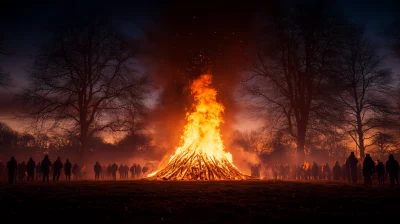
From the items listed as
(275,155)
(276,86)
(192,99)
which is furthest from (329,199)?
(275,155)

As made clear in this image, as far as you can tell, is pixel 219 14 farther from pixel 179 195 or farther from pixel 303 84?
pixel 179 195

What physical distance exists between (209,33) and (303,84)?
9.90 meters

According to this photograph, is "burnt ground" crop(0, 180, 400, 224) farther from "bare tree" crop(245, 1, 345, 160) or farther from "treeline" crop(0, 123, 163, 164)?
"treeline" crop(0, 123, 163, 164)

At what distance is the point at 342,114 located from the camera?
2680cm

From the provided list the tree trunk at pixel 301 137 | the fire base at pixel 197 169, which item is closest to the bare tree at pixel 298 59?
the tree trunk at pixel 301 137

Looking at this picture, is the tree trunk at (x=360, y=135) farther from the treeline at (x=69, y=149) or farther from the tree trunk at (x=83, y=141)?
the tree trunk at (x=83, y=141)

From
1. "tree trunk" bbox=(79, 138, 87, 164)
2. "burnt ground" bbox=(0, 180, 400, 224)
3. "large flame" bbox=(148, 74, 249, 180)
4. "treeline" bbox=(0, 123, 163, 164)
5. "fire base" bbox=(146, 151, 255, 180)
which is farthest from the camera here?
"treeline" bbox=(0, 123, 163, 164)

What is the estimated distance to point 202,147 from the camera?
1969 centimetres

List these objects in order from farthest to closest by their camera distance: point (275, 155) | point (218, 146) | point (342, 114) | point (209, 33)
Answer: point (275, 155)
point (342, 114)
point (209, 33)
point (218, 146)

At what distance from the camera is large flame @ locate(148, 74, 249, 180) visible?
18906mm

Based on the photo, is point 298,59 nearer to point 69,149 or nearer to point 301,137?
point 301,137

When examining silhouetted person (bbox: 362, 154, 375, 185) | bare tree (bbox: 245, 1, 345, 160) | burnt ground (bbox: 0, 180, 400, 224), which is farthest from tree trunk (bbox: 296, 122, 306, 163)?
burnt ground (bbox: 0, 180, 400, 224)

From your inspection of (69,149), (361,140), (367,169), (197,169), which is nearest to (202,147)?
(197,169)

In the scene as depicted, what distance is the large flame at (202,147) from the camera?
18.9m
